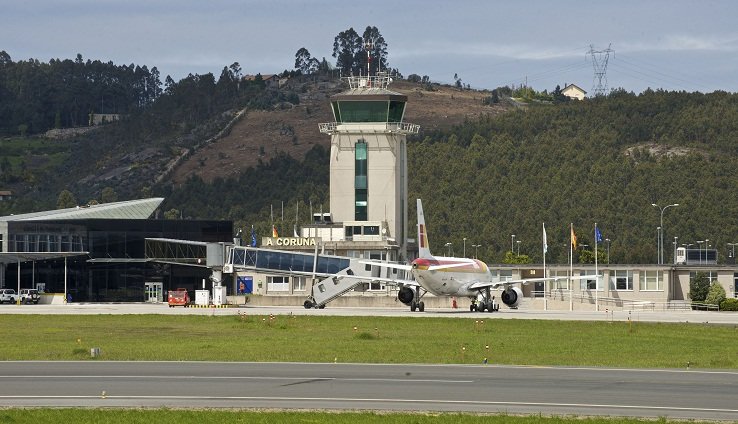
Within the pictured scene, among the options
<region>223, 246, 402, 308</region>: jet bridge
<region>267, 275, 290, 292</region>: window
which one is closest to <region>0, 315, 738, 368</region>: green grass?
<region>223, 246, 402, 308</region>: jet bridge

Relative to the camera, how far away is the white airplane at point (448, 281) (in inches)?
3652

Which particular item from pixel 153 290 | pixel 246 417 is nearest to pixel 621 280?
pixel 153 290

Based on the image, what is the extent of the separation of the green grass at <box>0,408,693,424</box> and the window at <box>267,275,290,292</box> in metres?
101

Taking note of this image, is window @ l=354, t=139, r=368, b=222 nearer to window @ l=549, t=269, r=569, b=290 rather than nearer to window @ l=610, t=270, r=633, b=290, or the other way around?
window @ l=549, t=269, r=569, b=290

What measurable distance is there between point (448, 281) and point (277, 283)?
4306 cm

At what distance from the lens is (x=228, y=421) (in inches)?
1220

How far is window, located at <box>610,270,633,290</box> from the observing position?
130625mm

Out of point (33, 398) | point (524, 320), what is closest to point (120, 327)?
point (524, 320)

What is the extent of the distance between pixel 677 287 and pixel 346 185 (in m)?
38.2

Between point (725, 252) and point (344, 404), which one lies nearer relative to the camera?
point (344, 404)

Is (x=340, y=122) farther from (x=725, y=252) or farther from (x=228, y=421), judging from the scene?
(x=228, y=421)

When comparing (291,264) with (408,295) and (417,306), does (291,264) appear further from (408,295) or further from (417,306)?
(417,306)

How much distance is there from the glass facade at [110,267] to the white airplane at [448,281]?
133 ft

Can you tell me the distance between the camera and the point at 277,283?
135m
